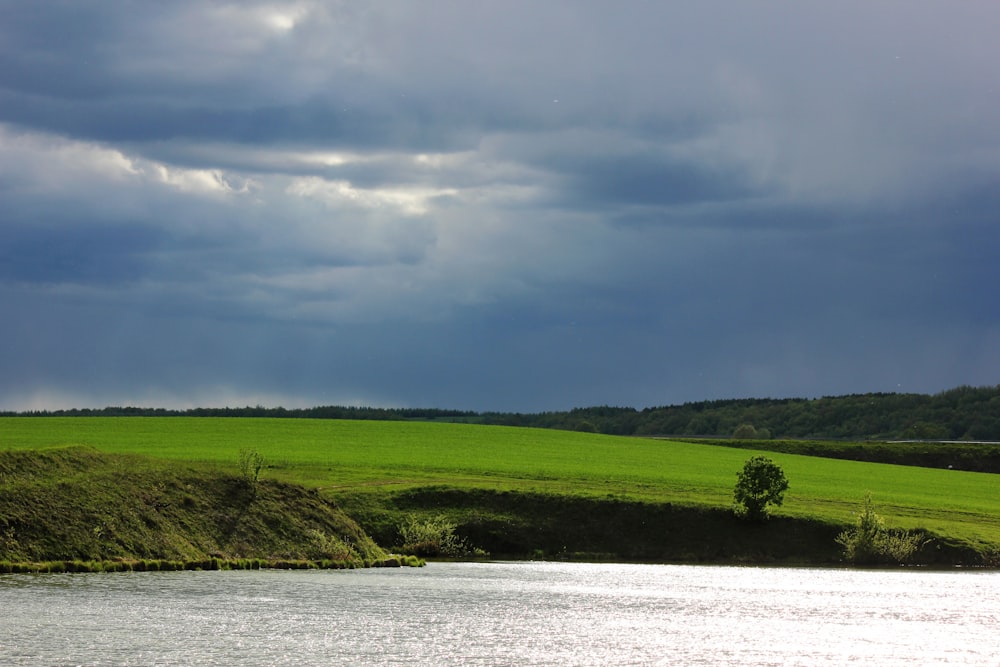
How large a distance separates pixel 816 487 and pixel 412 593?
2551 inches

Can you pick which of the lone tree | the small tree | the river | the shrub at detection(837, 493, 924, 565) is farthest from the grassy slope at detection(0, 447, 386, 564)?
the shrub at detection(837, 493, 924, 565)

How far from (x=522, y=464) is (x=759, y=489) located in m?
27.7

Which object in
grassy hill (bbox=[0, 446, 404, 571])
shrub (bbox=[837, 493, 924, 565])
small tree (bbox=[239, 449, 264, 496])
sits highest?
small tree (bbox=[239, 449, 264, 496])

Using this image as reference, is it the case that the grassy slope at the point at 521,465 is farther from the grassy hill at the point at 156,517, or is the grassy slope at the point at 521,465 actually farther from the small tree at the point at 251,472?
the grassy hill at the point at 156,517

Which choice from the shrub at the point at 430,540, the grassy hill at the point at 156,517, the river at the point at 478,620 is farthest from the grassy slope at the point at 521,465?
the river at the point at 478,620

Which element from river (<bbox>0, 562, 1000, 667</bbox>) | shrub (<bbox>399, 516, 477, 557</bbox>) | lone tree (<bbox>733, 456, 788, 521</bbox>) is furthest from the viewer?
lone tree (<bbox>733, 456, 788, 521</bbox>)

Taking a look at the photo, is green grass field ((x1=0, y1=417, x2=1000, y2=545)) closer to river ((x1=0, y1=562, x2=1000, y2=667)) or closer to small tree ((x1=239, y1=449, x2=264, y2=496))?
small tree ((x1=239, y1=449, x2=264, y2=496))

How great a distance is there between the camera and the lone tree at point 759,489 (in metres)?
90.4

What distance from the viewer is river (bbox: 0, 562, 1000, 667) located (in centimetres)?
3994

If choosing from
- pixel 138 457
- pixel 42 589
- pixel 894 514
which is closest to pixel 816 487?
pixel 894 514

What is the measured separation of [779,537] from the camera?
8988cm

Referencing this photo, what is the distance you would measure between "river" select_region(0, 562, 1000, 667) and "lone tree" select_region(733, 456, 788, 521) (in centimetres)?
1997

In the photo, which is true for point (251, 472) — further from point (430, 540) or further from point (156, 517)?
point (430, 540)

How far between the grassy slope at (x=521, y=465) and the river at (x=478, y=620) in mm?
25448
